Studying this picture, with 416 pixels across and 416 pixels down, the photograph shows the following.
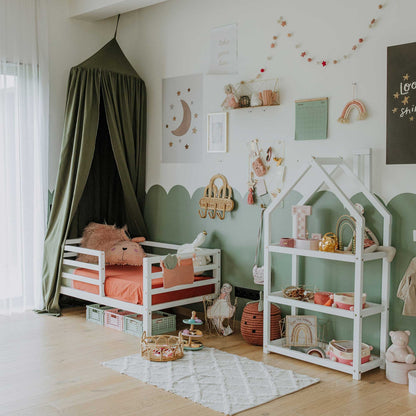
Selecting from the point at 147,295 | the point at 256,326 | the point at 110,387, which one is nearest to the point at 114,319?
the point at 147,295

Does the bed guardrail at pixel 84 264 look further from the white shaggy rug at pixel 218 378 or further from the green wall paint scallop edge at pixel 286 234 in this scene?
the white shaggy rug at pixel 218 378

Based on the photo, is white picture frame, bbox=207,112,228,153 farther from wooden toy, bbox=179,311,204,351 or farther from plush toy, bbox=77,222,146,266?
wooden toy, bbox=179,311,204,351

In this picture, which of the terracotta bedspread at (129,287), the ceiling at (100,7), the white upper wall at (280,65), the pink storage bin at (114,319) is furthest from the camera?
the ceiling at (100,7)

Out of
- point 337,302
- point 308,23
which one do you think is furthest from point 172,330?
point 308,23

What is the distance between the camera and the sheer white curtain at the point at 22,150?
14.8 ft

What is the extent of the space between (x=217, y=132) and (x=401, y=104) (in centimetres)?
149

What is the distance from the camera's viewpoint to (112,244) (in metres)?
4.72

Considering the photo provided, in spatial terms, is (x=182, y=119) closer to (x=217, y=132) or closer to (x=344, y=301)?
(x=217, y=132)

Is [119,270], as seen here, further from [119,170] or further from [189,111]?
[189,111]

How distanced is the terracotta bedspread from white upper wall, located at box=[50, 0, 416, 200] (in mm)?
811

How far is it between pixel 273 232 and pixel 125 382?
4.98ft

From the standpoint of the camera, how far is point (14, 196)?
181 inches

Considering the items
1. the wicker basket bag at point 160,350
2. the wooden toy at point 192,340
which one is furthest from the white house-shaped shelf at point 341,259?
the wicker basket bag at point 160,350

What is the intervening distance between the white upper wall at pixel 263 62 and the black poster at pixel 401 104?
54mm
